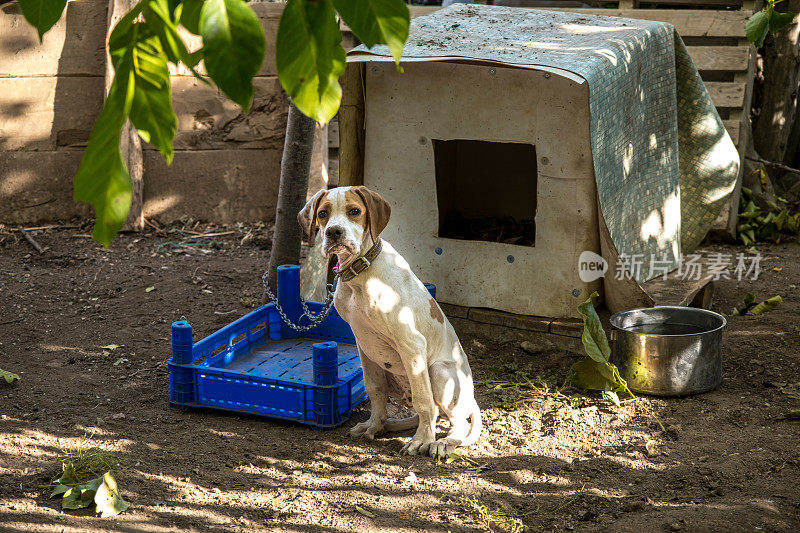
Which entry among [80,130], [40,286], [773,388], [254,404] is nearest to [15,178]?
[80,130]

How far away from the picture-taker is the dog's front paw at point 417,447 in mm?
3723

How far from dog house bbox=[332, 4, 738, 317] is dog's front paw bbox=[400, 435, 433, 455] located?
1.40 metres

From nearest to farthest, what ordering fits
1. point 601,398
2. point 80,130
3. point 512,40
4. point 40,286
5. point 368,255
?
1. point 368,255
2. point 601,398
3. point 512,40
4. point 40,286
5. point 80,130

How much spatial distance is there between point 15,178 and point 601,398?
5.58 metres

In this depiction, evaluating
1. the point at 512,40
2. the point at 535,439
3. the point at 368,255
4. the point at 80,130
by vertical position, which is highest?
the point at 512,40

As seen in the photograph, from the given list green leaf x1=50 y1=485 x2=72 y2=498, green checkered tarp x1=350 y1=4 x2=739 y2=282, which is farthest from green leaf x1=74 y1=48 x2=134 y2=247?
green checkered tarp x1=350 y1=4 x2=739 y2=282

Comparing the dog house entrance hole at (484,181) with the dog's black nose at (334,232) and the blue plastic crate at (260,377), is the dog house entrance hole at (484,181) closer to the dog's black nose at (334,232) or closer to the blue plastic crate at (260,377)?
the blue plastic crate at (260,377)

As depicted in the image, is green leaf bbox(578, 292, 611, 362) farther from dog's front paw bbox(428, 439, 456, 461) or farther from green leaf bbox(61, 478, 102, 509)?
green leaf bbox(61, 478, 102, 509)

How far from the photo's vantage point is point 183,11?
85 cm

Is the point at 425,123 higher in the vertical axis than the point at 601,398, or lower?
higher

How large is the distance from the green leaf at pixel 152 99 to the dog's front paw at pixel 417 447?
308cm

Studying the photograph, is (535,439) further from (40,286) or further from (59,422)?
(40,286)

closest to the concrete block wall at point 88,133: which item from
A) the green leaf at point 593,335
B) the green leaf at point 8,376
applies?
the green leaf at point 8,376

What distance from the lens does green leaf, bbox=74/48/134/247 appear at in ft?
2.45
